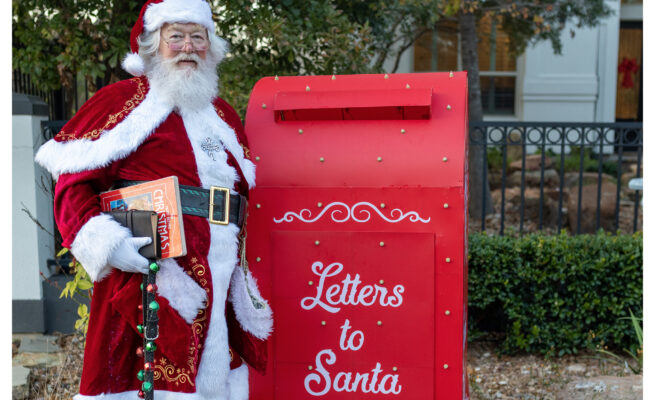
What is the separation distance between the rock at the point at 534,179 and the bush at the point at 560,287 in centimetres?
419

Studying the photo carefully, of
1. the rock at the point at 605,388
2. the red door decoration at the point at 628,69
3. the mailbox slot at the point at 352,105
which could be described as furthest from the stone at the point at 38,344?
the red door decoration at the point at 628,69

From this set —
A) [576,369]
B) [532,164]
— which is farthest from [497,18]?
[576,369]

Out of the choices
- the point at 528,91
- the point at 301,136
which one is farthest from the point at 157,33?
the point at 528,91

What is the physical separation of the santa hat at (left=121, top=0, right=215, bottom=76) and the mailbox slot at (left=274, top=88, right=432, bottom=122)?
49 centimetres

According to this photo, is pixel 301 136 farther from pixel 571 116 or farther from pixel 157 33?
pixel 571 116

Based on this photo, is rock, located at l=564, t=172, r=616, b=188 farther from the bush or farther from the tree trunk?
the bush

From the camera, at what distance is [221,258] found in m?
2.22

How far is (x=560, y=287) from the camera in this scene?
4.20 m

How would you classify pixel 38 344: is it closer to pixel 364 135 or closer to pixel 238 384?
pixel 238 384

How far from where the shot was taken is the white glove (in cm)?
202

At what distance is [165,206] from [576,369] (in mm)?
3128

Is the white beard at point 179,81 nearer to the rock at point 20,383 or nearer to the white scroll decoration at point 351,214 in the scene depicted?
the white scroll decoration at point 351,214

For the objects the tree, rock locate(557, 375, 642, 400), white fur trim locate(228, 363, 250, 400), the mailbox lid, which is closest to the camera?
white fur trim locate(228, 363, 250, 400)

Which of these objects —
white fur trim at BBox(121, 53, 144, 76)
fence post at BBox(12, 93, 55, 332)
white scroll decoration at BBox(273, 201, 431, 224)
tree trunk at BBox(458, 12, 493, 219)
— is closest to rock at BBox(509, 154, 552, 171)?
tree trunk at BBox(458, 12, 493, 219)
